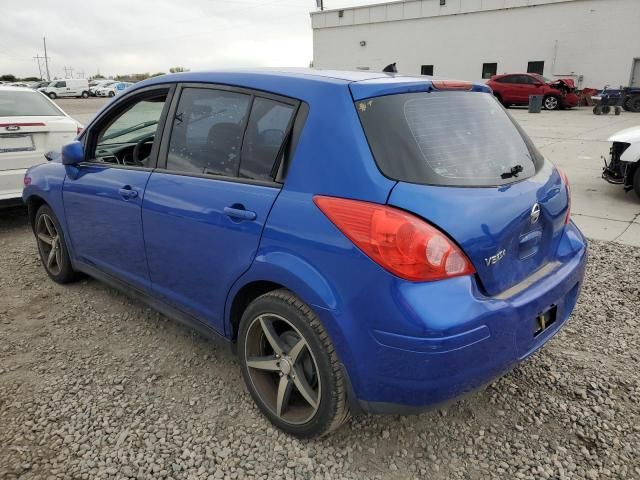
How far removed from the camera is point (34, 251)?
5.06 m

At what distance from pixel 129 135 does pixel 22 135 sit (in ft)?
8.06

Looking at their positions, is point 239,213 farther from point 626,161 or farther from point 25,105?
point 626,161

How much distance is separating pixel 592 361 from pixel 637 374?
23 centimetres

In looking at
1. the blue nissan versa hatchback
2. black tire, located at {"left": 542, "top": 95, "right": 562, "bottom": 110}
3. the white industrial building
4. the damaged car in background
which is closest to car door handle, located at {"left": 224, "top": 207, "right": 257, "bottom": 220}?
the blue nissan versa hatchback

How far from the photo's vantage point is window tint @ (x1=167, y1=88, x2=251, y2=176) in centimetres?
251

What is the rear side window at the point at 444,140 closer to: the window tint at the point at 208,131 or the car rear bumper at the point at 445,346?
the car rear bumper at the point at 445,346

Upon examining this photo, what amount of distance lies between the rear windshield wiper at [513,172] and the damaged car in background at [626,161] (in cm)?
474

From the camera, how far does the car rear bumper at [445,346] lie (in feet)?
5.96

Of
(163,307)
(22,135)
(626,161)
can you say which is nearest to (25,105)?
(22,135)

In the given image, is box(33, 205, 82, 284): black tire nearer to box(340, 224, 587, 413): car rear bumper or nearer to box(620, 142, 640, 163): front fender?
box(340, 224, 587, 413): car rear bumper

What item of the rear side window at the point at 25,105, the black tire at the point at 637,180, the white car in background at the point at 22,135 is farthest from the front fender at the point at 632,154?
the rear side window at the point at 25,105

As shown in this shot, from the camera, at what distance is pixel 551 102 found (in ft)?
75.1

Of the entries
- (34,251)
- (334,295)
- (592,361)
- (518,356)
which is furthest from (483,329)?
(34,251)

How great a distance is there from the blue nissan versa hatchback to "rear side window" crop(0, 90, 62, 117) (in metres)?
3.82
